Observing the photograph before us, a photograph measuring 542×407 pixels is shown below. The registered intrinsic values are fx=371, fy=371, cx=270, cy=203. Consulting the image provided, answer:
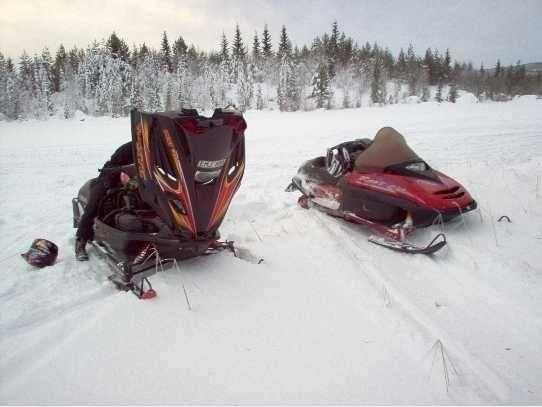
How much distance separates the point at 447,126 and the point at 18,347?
47.8 feet

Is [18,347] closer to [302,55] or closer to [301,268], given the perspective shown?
[301,268]

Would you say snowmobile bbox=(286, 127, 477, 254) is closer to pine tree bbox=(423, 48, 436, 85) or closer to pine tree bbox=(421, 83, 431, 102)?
pine tree bbox=(421, 83, 431, 102)

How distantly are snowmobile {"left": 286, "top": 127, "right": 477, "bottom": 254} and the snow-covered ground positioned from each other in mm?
251

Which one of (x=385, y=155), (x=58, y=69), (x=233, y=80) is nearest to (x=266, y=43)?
(x=233, y=80)

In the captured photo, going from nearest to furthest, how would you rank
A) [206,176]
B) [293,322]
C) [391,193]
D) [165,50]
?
[293,322] < [206,176] < [391,193] < [165,50]

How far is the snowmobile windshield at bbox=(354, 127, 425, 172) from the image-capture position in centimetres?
427

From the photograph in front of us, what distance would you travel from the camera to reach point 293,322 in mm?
2547

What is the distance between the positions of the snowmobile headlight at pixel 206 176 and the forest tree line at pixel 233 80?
2588cm

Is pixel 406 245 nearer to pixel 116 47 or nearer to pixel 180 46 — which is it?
pixel 116 47

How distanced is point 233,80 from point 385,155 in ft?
140

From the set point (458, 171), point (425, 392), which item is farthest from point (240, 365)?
point (458, 171)

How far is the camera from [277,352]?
2.23 meters

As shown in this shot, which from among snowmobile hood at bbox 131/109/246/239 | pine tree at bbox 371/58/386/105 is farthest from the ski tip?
pine tree at bbox 371/58/386/105

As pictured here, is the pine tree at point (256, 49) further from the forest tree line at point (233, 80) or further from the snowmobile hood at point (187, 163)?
the snowmobile hood at point (187, 163)
